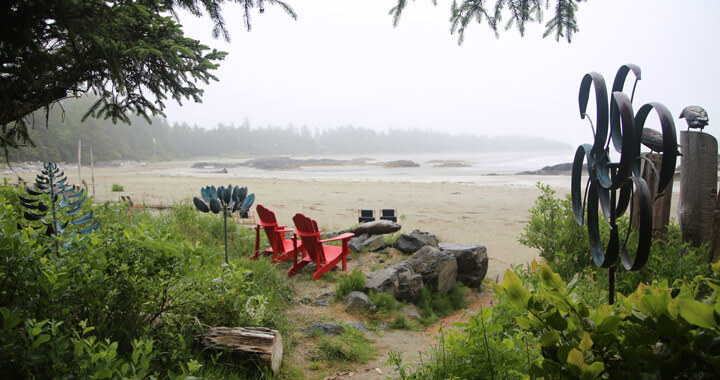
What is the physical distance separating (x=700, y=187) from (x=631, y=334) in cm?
421

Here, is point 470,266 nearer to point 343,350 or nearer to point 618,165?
point 343,350

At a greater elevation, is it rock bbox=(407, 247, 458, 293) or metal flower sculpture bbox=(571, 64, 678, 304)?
metal flower sculpture bbox=(571, 64, 678, 304)

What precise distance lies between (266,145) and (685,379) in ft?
415

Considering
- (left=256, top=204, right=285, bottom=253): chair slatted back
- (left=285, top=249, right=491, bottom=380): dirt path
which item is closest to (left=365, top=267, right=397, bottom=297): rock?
(left=285, top=249, right=491, bottom=380): dirt path

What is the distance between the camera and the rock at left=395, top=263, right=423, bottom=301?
5036 millimetres

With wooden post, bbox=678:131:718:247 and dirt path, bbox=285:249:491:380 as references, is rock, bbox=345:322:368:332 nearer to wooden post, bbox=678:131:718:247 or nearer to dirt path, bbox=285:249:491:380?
dirt path, bbox=285:249:491:380

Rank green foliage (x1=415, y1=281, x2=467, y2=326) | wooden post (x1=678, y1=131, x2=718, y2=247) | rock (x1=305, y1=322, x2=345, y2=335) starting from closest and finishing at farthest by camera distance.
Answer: rock (x1=305, y1=322, x2=345, y2=335) → wooden post (x1=678, y1=131, x2=718, y2=247) → green foliage (x1=415, y1=281, x2=467, y2=326)

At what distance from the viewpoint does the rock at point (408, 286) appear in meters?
5.04

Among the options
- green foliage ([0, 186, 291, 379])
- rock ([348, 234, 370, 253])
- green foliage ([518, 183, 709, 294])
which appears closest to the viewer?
green foliage ([0, 186, 291, 379])

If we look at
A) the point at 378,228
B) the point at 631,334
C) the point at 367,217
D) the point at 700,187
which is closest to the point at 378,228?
the point at 378,228

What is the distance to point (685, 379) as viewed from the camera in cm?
83

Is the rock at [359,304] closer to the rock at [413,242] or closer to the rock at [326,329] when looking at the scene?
the rock at [326,329]

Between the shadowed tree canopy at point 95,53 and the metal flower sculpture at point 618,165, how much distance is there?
2807 millimetres

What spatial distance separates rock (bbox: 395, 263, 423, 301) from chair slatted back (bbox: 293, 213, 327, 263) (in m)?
1.24
